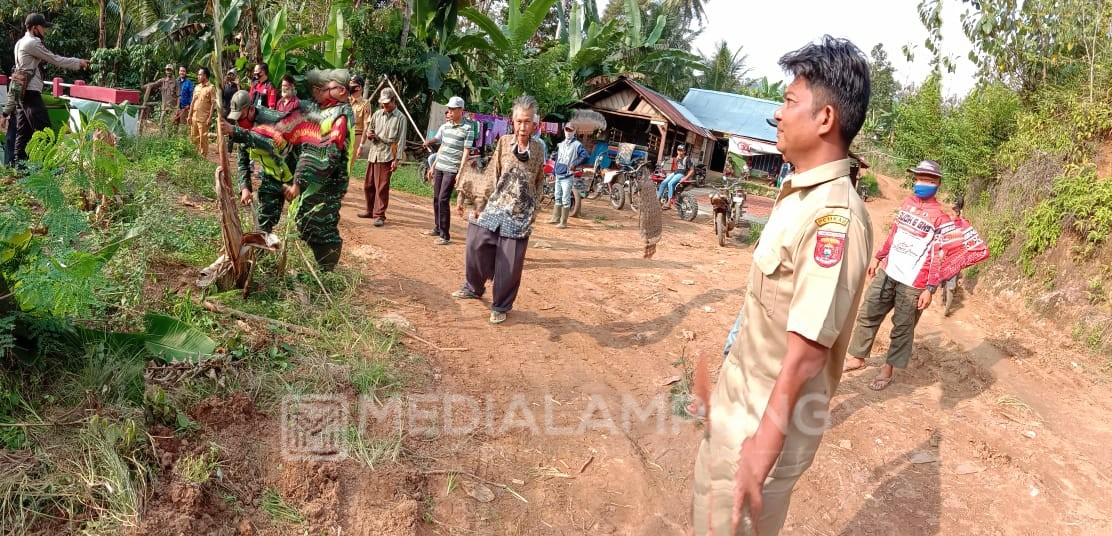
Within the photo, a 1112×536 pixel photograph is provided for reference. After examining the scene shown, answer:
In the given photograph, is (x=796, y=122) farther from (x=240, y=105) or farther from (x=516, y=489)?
(x=240, y=105)

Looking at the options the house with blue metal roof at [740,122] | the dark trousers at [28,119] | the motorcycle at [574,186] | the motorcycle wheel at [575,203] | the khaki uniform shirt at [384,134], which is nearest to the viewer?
the dark trousers at [28,119]

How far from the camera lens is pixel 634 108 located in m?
20.6

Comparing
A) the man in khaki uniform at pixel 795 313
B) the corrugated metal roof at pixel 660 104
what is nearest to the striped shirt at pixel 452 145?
the man in khaki uniform at pixel 795 313

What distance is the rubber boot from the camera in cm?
489

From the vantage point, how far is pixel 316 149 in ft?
15.3

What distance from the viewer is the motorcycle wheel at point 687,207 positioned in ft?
40.8

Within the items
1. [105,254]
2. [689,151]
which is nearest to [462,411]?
[105,254]

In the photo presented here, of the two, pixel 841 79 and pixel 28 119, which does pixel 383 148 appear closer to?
pixel 28 119

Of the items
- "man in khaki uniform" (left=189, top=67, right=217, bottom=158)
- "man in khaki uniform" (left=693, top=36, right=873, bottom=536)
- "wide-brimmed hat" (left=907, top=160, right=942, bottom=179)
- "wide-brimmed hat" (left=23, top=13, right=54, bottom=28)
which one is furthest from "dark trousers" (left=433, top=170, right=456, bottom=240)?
"man in khaki uniform" (left=693, top=36, right=873, bottom=536)

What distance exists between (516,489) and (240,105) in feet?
10.3

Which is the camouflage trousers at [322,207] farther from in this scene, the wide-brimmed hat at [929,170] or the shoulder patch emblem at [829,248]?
the wide-brimmed hat at [929,170]

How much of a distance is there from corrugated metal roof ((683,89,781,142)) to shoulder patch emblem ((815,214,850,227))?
22621mm

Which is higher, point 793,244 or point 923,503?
point 793,244

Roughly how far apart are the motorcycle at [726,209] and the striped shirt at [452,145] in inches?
167
